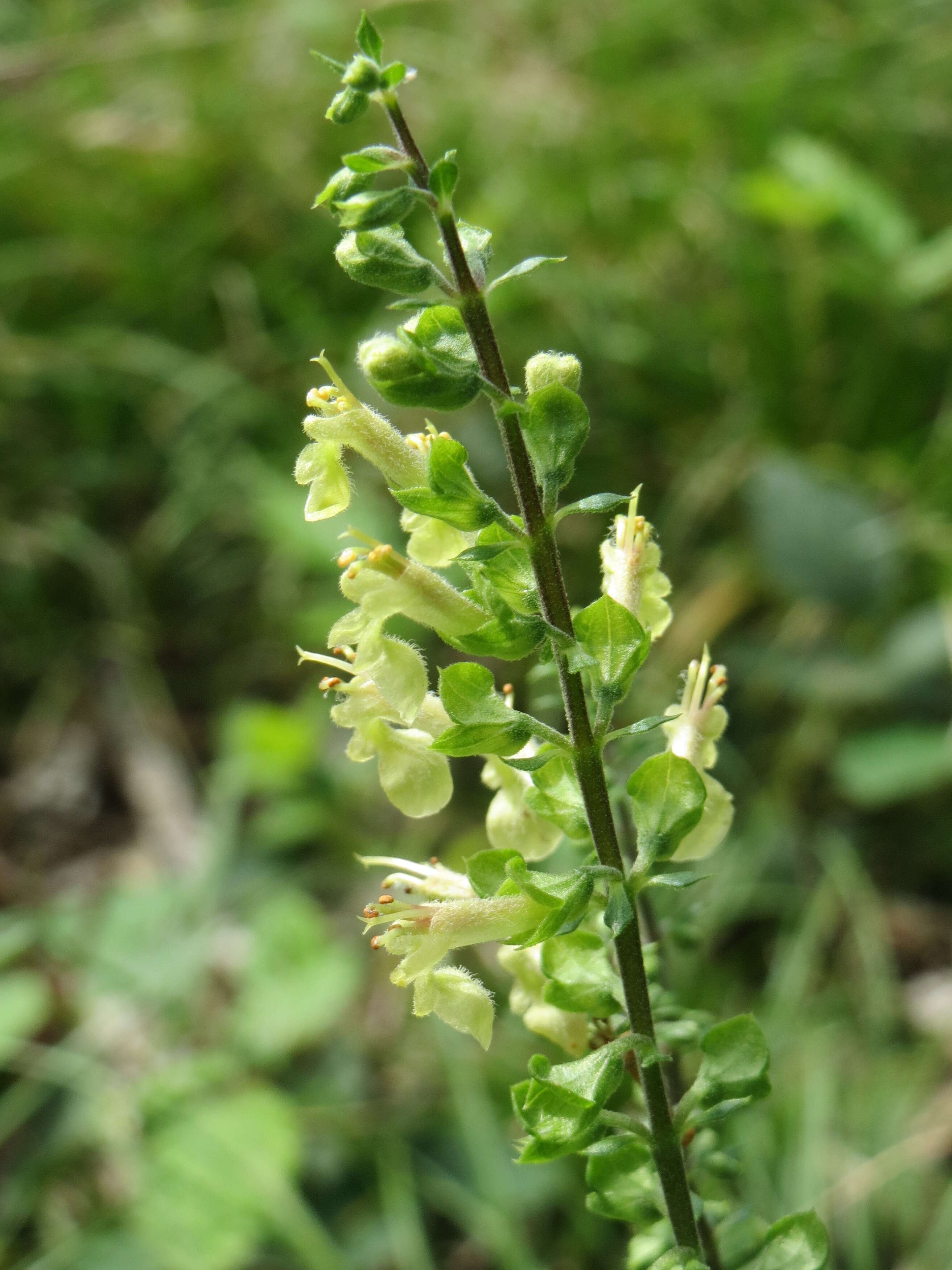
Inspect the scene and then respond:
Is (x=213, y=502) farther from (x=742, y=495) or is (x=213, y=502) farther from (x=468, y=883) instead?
(x=468, y=883)

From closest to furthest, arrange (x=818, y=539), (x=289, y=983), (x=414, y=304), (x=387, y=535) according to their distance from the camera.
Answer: (x=414, y=304), (x=289, y=983), (x=818, y=539), (x=387, y=535)

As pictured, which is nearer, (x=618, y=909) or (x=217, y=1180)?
(x=618, y=909)

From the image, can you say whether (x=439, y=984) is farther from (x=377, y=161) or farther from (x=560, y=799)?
(x=377, y=161)

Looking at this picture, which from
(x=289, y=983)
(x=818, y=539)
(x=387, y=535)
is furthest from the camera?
(x=387, y=535)

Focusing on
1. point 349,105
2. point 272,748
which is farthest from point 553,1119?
point 272,748

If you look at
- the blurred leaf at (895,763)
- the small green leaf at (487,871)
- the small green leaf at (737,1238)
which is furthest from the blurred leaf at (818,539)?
the small green leaf at (487,871)

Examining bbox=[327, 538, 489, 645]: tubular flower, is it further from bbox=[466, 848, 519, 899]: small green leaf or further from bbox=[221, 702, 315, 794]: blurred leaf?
bbox=[221, 702, 315, 794]: blurred leaf

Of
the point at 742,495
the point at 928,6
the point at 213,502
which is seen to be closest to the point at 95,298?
the point at 213,502
